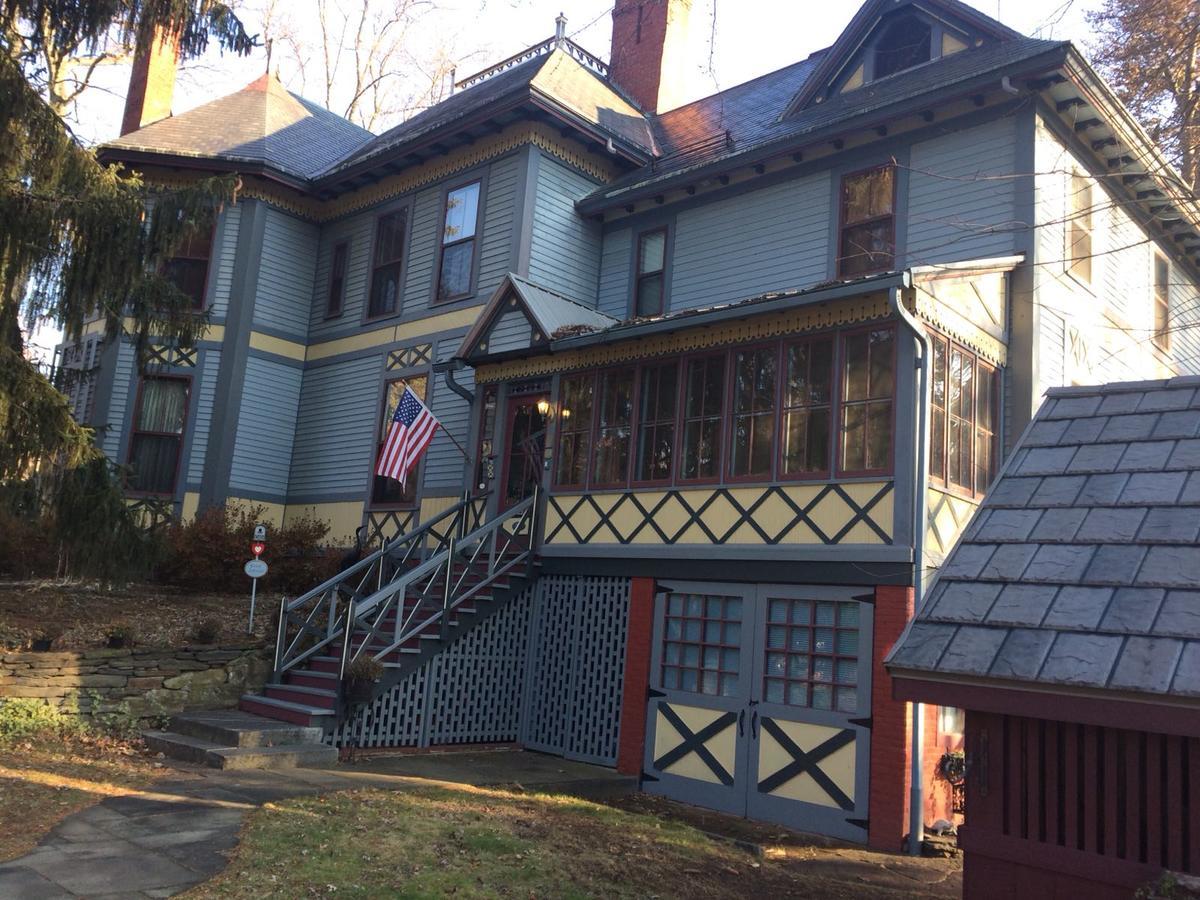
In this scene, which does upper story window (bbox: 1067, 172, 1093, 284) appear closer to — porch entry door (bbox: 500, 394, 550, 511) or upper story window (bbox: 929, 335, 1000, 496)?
upper story window (bbox: 929, 335, 1000, 496)

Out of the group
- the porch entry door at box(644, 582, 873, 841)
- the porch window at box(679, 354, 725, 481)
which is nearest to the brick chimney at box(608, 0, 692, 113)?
the porch window at box(679, 354, 725, 481)

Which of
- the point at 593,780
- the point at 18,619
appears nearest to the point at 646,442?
the point at 593,780

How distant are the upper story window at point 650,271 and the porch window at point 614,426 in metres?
3.46

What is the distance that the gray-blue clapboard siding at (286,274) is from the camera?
19375 mm

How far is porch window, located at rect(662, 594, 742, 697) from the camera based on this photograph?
1152 cm

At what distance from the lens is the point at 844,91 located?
16047mm

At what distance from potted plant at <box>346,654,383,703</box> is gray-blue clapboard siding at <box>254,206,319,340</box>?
9.73m

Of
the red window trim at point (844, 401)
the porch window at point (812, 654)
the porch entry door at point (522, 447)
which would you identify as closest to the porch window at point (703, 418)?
the red window trim at point (844, 401)

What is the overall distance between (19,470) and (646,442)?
706 cm

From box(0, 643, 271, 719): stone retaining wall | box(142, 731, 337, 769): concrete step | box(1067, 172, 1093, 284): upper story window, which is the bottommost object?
box(142, 731, 337, 769): concrete step

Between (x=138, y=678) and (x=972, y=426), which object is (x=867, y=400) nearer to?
(x=972, y=426)

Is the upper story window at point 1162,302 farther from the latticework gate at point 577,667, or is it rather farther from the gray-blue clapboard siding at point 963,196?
the latticework gate at point 577,667

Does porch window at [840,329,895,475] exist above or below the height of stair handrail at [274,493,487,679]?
above

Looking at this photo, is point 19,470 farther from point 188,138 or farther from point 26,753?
point 188,138
